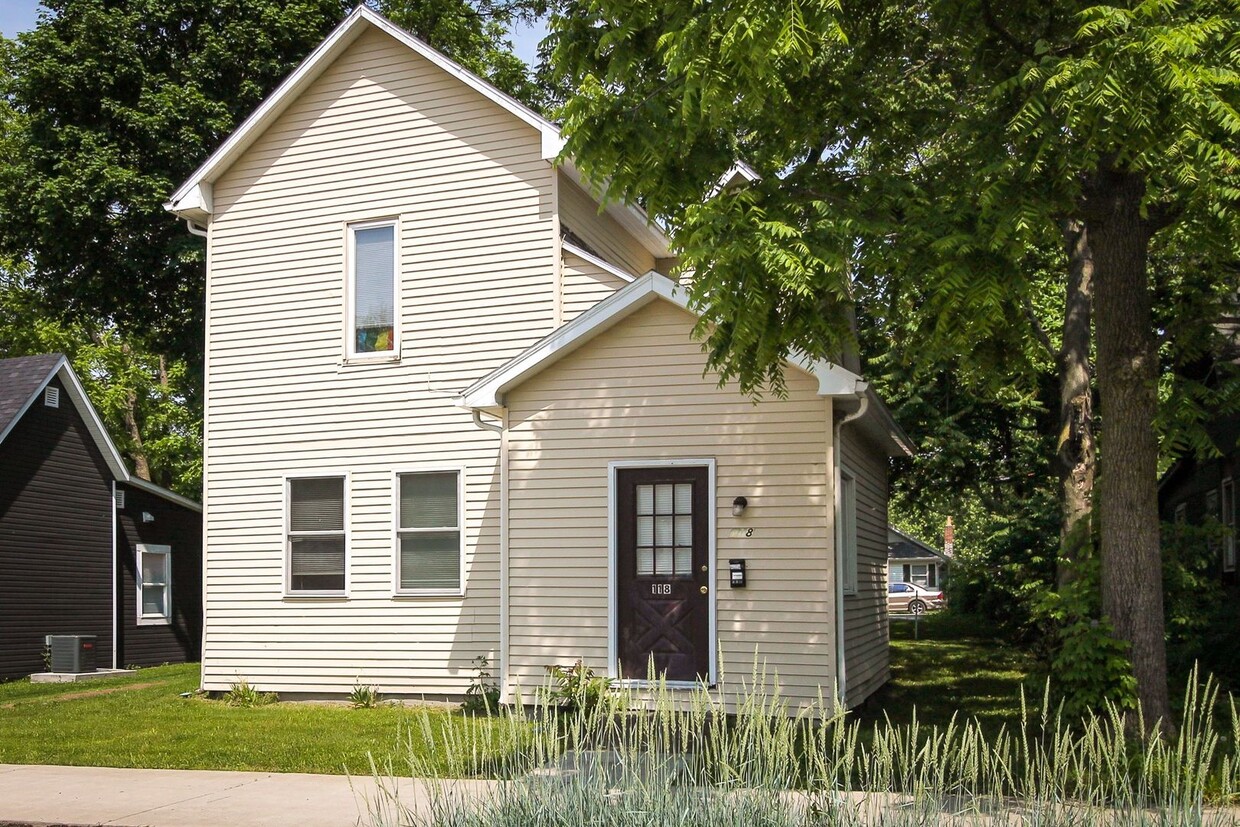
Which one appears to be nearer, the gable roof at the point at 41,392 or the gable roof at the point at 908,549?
the gable roof at the point at 41,392

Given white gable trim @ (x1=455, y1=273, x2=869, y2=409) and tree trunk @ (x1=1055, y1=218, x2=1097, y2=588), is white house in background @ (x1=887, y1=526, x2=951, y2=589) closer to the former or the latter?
tree trunk @ (x1=1055, y1=218, x2=1097, y2=588)

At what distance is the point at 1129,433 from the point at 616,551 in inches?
209

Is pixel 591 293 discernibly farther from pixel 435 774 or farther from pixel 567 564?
pixel 435 774

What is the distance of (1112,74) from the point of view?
7465 mm

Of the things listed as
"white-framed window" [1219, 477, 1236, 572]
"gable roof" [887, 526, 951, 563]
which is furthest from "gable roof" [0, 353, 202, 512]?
"gable roof" [887, 526, 951, 563]

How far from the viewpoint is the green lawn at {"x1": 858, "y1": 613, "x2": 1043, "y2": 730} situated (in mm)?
12789

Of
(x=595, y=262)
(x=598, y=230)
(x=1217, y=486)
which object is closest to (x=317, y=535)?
(x=595, y=262)

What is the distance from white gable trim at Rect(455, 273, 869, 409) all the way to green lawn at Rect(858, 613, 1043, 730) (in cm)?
372

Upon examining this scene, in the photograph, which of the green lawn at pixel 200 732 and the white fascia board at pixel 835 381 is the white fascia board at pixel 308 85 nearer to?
the white fascia board at pixel 835 381

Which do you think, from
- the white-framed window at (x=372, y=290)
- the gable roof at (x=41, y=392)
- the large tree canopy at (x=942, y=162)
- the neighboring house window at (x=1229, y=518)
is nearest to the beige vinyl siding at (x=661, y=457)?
the large tree canopy at (x=942, y=162)

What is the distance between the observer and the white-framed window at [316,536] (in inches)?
597

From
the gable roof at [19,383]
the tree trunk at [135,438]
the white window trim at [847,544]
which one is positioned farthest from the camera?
the tree trunk at [135,438]

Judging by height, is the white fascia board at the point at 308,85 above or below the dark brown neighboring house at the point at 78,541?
above

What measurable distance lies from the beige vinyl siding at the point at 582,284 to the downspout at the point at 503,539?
1922mm
